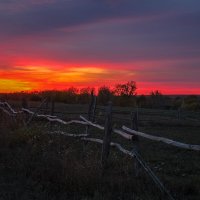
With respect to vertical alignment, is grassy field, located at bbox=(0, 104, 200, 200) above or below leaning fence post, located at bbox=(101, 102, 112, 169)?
below

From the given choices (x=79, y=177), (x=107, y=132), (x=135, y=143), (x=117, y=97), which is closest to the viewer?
(x=79, y=177)

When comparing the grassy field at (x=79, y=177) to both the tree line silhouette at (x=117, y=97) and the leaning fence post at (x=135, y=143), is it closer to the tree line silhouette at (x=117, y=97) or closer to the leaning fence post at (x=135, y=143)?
the leaning fence post at (x=135, y=143)

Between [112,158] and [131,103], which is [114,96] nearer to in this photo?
[131,103]

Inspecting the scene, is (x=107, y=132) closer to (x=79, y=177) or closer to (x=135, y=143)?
(x=135, y=143)

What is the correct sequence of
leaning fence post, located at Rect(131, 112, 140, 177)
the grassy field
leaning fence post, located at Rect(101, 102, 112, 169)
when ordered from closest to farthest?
the grassy field
leaning fence post, located at Rect(131, 112, 140, 177)
leaning fence post, located at Rect(101, 102, 112, 169)

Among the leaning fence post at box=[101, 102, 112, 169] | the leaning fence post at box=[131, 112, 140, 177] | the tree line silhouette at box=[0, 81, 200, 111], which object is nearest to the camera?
the leaning fence post at box=[131, 112, 140, 177]

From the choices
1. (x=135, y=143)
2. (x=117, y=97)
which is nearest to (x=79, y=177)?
(x=135, y=143)

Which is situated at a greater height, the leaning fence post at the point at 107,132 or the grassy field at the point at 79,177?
the leaning fence post at the point at 107,132

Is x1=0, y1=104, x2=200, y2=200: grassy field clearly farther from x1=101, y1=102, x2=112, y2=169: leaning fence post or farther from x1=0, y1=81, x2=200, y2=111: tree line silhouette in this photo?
x1=0, y1=81, x2=200, y2=111: tree line silhouette

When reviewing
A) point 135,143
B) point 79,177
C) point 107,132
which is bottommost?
point 79,177

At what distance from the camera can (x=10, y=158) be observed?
11859 millimetres

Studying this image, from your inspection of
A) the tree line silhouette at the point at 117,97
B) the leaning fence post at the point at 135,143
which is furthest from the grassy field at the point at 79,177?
the tree line silhouette at the point at 117,97

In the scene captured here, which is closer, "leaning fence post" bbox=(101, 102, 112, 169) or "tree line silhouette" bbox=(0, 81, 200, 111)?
"leaning fence post" bbox=(101, 102, 112, 169)

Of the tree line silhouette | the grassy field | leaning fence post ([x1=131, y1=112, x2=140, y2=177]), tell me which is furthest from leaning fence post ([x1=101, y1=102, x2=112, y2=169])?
the tree line silhouette
